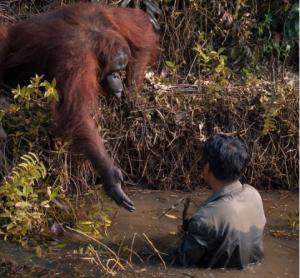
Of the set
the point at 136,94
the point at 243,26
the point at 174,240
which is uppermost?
the point at 243,26

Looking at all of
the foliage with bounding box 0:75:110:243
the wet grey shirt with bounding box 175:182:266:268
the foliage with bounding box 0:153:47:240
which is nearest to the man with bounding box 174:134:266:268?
the wet grey shirt with bounding box 175:182:266:268

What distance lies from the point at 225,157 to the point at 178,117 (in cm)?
139

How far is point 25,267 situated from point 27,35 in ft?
5.30

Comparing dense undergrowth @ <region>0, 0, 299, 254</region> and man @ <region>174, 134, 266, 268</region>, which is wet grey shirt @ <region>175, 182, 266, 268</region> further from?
dense undergrowth @ <region>0, 0, 299, 254</region>

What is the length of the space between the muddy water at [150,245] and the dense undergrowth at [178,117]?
0.14 m

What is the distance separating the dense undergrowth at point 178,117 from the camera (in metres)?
4.28

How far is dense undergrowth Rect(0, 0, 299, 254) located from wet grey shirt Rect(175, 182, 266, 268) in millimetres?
652

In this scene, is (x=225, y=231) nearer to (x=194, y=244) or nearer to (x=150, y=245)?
(x=194, y=244)

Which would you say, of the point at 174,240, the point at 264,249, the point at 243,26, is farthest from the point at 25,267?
the point at 243,26

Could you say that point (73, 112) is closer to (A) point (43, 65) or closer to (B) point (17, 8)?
(A) point (43, 65)

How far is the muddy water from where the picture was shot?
3760mm

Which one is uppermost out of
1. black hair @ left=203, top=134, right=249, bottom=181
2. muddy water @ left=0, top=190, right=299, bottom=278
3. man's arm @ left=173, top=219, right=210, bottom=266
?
black hair @ left=203, top=134, right=249, bottom=181

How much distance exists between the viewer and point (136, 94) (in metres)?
5.06

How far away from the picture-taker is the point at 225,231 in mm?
3689
